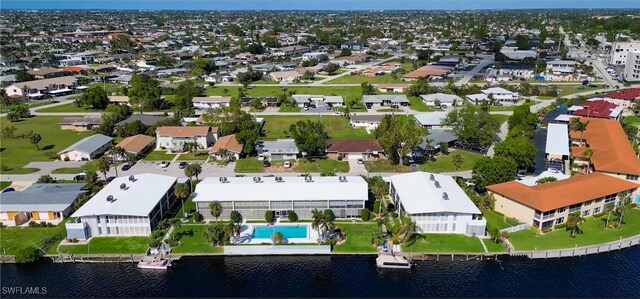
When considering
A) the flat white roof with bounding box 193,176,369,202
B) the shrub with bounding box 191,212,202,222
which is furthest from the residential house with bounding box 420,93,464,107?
the shrub with bounding box 191,212,202,222

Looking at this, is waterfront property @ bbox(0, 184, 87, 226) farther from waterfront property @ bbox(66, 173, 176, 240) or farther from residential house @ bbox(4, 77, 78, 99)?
residential house @ bbox(4, 77, 78, 99)

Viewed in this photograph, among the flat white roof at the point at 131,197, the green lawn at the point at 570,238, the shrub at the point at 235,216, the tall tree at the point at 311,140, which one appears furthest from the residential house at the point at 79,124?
the green lawn at the point at 570,238

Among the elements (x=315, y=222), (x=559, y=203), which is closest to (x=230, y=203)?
(x=315, y=222)

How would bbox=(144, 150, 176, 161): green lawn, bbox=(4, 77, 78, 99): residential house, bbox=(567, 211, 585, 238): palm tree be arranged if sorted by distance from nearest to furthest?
bbox=(567, 211, 585, 238): palm tree < bbox=(144, 150, 176, 161): green lawn < bbox=(4, 77, 78, 99): residential house

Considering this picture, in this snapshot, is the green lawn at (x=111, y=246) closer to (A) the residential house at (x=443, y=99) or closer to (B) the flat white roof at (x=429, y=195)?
(B) the flat white roof at (x=429, y=195)

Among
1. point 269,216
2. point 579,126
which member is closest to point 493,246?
point 269,216

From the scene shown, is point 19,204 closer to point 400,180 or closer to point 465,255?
point 400,180

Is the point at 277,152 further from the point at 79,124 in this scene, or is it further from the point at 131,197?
the point at 79,124
